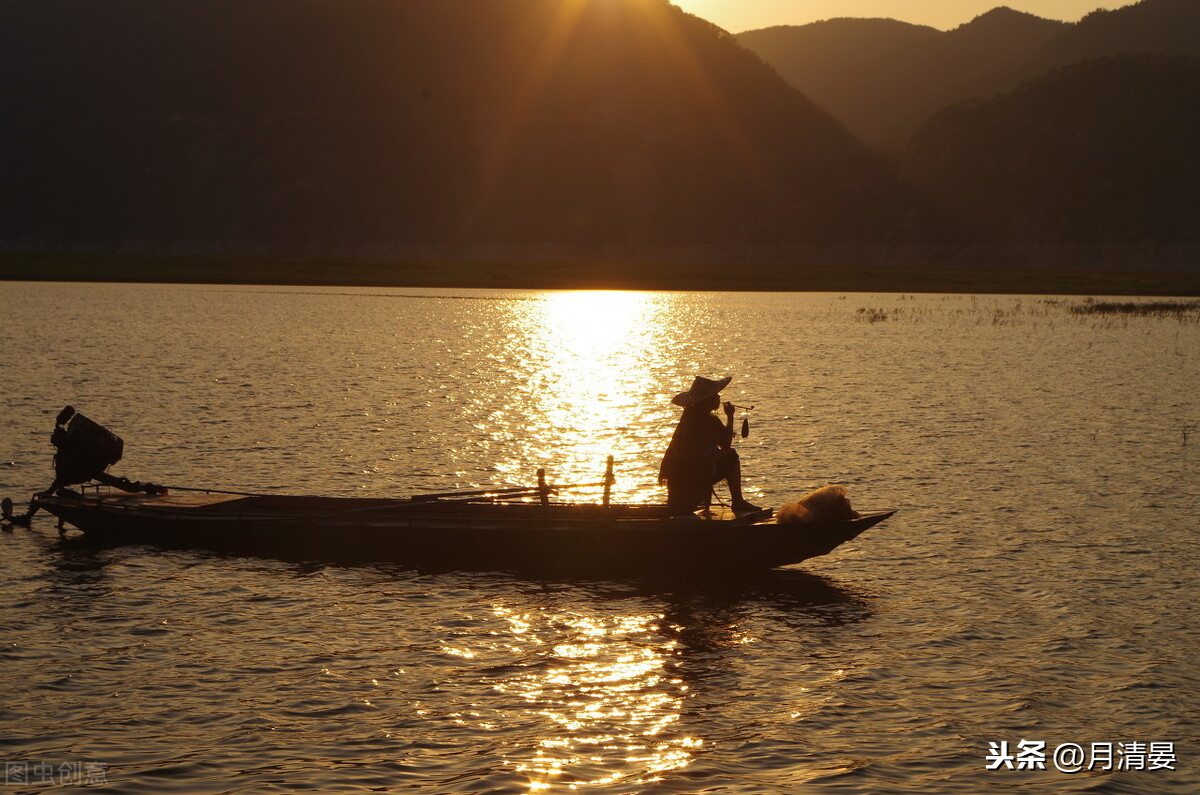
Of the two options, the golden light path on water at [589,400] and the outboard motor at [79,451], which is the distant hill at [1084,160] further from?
the outboard motor at [79,451]

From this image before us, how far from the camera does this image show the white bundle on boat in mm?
17125

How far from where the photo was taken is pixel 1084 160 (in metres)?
181

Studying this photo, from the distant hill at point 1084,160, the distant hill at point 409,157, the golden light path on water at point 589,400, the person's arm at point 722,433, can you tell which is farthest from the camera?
the distant hill at point 1084,160

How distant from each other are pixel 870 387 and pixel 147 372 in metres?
22.5

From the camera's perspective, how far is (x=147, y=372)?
40812 millimetres

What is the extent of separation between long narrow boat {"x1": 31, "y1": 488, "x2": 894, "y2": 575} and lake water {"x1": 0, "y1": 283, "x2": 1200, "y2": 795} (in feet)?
1.58

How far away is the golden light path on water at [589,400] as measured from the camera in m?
25.8

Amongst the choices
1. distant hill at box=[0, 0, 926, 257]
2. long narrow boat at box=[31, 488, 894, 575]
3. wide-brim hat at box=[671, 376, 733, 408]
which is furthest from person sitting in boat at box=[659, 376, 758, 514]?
distant hill at box=[0, 0, 926, 257]

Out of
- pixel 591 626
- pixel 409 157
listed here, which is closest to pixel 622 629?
pixel 591 626

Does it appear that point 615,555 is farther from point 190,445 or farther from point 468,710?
point 190,445

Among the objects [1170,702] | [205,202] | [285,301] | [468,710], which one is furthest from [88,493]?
[205,202]

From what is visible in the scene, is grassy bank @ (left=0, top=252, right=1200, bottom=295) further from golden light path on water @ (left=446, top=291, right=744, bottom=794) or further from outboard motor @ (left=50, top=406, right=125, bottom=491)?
outboard motor @ (left=50, top=406, right=125, bottom=491)

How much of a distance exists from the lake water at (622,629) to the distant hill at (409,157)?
5487 inches

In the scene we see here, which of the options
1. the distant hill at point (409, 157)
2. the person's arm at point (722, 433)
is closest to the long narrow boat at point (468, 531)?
the person's arm at point (722, 433)
